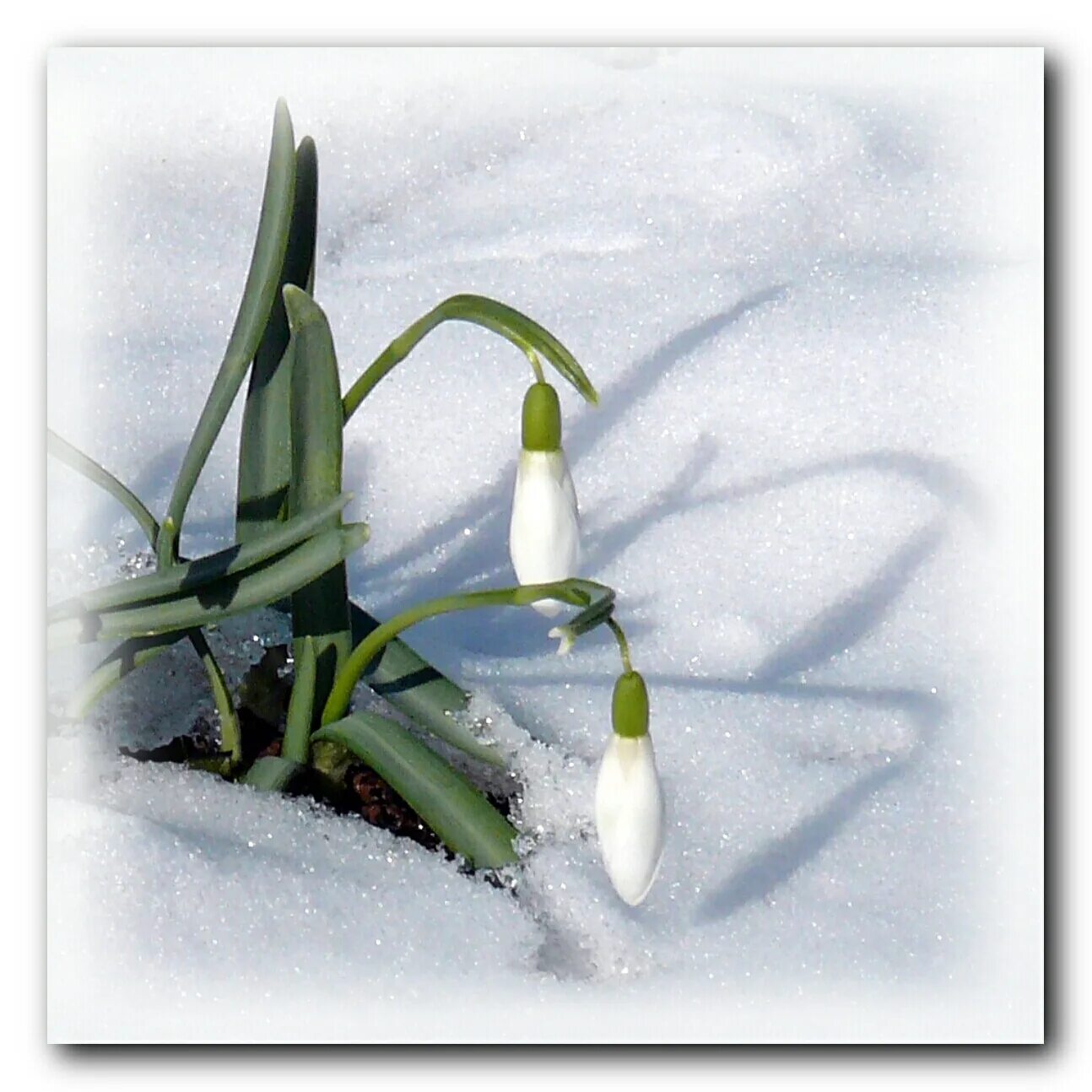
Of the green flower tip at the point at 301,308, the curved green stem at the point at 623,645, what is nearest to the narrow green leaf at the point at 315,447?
the green flower tip at the point at 301,308

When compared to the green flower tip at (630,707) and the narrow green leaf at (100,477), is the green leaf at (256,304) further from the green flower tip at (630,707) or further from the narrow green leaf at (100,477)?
the green flower tip at (630,707)

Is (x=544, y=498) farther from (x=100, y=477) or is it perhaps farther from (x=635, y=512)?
(x=635, y=512)

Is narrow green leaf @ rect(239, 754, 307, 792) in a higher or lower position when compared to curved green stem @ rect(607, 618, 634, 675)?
lower

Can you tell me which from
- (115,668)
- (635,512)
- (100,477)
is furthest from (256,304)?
(635,512)

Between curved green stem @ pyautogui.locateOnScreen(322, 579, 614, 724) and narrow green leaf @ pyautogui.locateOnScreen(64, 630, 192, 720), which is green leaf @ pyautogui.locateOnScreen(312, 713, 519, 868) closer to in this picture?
curved green stem @ pyautogui.locateOnScreen(322, 579, 614, 724)

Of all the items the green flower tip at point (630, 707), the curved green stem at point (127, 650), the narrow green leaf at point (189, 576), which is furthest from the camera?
the curved green stem at point (127, 650)

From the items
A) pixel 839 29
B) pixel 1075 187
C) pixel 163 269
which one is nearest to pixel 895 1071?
pixel 1075 187

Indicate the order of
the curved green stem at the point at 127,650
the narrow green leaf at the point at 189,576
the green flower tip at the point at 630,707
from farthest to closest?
the curved green stem at the point at 127,650 → the narrow green leaf at the point at 189,576 → the green flower tip at the point at 630,707

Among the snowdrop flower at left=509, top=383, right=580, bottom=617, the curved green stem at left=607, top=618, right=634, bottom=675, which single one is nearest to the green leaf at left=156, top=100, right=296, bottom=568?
the snowdrop flower at left=509, top=383, right=580, bottom=617

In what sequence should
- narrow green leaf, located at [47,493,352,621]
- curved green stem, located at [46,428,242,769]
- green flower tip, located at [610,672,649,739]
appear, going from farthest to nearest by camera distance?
curved green stem, located at [46,428,242,769], narrow green leaf, located at [47,493,352,621], green flower tip, located at [610,672,649,739]
